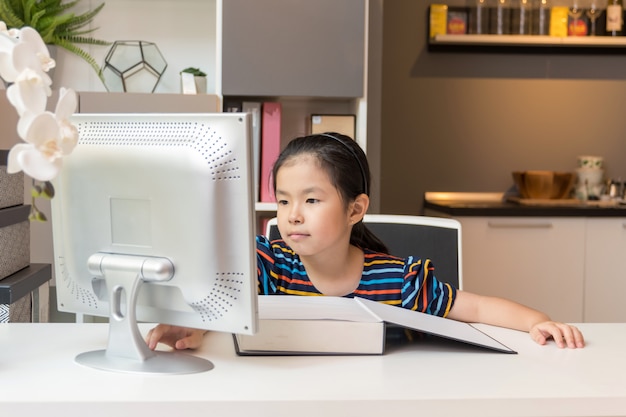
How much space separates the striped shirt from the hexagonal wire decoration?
1616 millimetres

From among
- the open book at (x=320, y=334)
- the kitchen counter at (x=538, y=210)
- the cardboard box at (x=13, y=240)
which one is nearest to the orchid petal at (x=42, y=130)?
the open book at (x=320, y=334)

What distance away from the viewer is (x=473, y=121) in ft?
13.3

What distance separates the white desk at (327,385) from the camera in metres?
1.00

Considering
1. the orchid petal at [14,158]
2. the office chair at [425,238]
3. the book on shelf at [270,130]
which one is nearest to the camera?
the orchid petal at [14,158]

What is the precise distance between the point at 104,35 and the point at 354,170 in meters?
1.94

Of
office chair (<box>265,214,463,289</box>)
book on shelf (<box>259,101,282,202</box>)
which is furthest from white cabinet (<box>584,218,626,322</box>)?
office chair (<box>265,214,463,289</box>)

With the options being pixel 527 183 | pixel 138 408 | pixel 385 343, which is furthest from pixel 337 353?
pixel 527 183

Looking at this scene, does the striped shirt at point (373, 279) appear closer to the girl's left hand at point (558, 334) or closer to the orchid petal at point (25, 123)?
the girl's left hand at point (558, 334)

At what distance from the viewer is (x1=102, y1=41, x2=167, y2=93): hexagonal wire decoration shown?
3.14 metres

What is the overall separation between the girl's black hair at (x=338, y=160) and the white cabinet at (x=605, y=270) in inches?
82.5

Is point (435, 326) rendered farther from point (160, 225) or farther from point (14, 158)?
point (14, 158)

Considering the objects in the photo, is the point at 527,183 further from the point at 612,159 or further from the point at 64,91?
the point at 64,91

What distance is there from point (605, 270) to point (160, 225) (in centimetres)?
286

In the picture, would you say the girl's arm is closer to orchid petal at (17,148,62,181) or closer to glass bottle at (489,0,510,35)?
orchid petal at (17,148,62,181)
